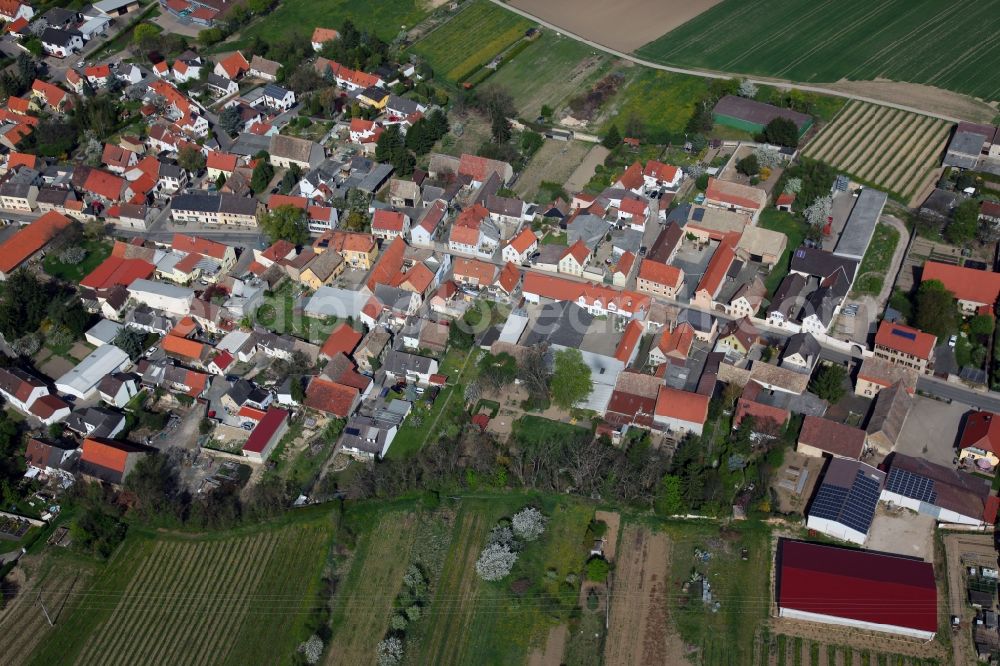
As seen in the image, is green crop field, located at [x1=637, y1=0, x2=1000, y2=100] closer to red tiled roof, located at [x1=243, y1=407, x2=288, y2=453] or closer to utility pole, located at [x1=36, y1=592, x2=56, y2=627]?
red tiled roof, located at [x1=243, y1=407, x2=288, y2=453]

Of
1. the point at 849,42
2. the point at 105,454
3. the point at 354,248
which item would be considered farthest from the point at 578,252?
the point at 849,42

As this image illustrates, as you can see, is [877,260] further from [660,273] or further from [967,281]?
[660,273]

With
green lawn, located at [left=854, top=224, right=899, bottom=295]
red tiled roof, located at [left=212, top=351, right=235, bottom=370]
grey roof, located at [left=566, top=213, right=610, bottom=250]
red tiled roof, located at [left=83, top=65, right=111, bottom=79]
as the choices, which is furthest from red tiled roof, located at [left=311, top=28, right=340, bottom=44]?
green lawn, located at [left=854, top=224, right=899, bottom=295]

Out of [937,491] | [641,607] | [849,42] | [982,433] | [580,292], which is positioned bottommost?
[641,607]

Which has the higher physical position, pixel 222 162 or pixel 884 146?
pixel 884 146

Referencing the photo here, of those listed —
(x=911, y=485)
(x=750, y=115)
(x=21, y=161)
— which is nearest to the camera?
(x=911, y=485)
